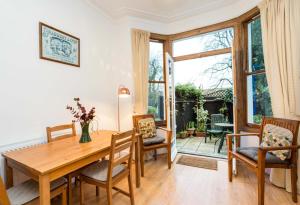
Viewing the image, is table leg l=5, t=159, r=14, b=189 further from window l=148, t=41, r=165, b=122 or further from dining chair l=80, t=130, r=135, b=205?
window l=148, t=41, r=165, b=122

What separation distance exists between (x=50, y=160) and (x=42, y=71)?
1193 millimetres

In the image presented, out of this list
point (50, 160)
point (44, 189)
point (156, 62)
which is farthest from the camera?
point (156, 62)

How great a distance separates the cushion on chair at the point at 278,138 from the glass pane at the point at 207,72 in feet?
9.15

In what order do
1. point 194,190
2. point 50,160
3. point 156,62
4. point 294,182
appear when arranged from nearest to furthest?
point 50,160
point 294,182
point 194,190
point 156,62

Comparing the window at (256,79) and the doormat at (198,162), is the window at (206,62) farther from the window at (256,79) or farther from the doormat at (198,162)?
the doormat at (198,162)

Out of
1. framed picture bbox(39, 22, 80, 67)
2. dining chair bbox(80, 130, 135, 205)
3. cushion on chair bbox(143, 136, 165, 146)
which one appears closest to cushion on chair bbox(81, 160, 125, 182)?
dining chair bbox(80, 130, 135, 205)

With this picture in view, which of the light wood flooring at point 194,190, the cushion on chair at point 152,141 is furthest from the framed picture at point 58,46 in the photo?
the light wood flooring at point 194,190

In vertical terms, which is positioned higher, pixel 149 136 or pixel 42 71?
pixel 42 71

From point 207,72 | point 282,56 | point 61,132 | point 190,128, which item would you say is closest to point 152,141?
point 61,132

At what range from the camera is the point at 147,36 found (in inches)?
126

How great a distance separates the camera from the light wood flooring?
184cm

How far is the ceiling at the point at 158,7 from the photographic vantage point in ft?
9.17

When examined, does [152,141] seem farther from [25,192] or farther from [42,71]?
[42,71]

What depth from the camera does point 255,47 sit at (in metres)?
2.68
